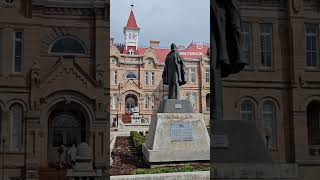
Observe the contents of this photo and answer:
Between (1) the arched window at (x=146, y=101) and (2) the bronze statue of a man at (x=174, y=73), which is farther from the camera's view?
(1) the arched window at (x=146, y=101)

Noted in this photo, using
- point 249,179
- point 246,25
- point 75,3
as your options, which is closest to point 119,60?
point 75,3

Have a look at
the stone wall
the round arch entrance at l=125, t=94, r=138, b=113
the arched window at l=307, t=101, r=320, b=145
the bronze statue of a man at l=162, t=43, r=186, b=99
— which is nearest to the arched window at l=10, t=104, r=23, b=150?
the stone wall

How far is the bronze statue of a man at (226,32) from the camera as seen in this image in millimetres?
4152

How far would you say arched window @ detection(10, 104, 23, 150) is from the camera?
5230 millimetres

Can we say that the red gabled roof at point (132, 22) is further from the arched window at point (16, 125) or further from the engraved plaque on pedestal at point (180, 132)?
the engraved plaque on pedestal at point (180, 132)

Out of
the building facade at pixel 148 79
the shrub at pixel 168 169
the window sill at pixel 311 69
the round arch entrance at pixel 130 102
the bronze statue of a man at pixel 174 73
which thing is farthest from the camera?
the round arch entrance at pixel 130 102

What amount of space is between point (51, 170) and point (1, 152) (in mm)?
549

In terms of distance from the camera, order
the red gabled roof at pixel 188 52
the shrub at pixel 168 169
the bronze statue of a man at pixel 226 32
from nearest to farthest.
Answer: the bronze statue of a man at pixel 226 32 < the shrub at pixel 168 169 < the red gabled roof at pixel 188 52

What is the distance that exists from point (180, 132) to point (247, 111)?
3985 mm

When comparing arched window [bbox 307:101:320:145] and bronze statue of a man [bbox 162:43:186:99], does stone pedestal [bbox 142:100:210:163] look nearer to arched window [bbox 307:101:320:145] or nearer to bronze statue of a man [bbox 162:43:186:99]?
bronze statue of a man [bbox 162:43:186:99]

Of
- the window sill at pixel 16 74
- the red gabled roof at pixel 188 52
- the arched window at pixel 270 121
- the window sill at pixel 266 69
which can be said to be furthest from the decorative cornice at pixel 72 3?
the red gabled roof at pixel 188 52

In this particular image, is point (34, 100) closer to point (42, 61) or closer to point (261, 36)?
point (42, 61)

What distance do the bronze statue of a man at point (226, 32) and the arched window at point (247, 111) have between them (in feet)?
2.38

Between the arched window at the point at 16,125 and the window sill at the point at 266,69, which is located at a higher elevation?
the window sill at the point at 266,69
